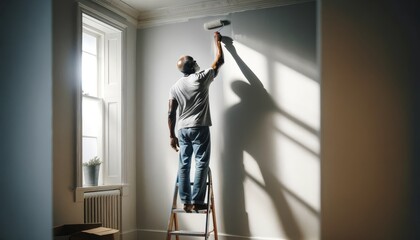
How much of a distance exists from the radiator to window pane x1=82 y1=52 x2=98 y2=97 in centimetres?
111

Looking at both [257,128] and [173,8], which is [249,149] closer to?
[257,128]

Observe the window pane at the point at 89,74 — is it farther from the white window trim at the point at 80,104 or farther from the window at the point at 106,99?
the white window trim at the point at 80,104

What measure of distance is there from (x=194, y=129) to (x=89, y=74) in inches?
56.3

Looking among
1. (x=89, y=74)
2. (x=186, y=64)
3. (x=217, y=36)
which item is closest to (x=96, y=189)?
(x=89, y=74)

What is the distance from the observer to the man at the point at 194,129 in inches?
140

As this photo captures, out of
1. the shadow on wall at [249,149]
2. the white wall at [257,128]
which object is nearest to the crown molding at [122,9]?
the white wall at [257,128]

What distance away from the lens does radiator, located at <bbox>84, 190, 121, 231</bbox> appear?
146 inches

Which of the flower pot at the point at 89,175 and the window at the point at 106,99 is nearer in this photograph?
the flower pot at the point at 89,175

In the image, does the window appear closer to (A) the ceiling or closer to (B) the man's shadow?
(A) the ceiling

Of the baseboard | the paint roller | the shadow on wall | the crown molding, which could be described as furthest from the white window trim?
the shadow on wall

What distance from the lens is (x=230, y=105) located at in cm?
411

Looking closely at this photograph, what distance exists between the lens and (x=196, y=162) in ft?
11.8

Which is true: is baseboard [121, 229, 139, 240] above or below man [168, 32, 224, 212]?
below

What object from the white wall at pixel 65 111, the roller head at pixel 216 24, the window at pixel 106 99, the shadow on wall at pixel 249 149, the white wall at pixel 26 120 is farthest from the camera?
the window at pixel 106 99
